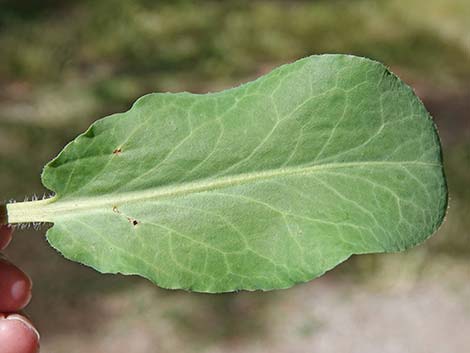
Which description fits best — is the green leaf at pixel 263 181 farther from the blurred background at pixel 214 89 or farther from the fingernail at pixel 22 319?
the blurred background at pixel 214 89

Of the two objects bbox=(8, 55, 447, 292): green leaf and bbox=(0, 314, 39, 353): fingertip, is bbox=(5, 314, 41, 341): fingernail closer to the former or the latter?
bbox=(0, 314, 39, 353): fingertip

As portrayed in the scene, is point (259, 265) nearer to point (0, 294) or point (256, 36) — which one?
point (0, 294)

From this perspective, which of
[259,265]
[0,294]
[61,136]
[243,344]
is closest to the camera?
[259,265]

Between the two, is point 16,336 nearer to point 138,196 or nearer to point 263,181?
point 138,196

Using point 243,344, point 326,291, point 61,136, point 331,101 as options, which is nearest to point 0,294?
point 331,101

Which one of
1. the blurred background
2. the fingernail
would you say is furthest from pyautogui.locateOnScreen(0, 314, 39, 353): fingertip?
the blurred background

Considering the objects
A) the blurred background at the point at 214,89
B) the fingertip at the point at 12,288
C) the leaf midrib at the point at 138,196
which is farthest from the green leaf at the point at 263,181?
the blurred background at the point at 214,89
